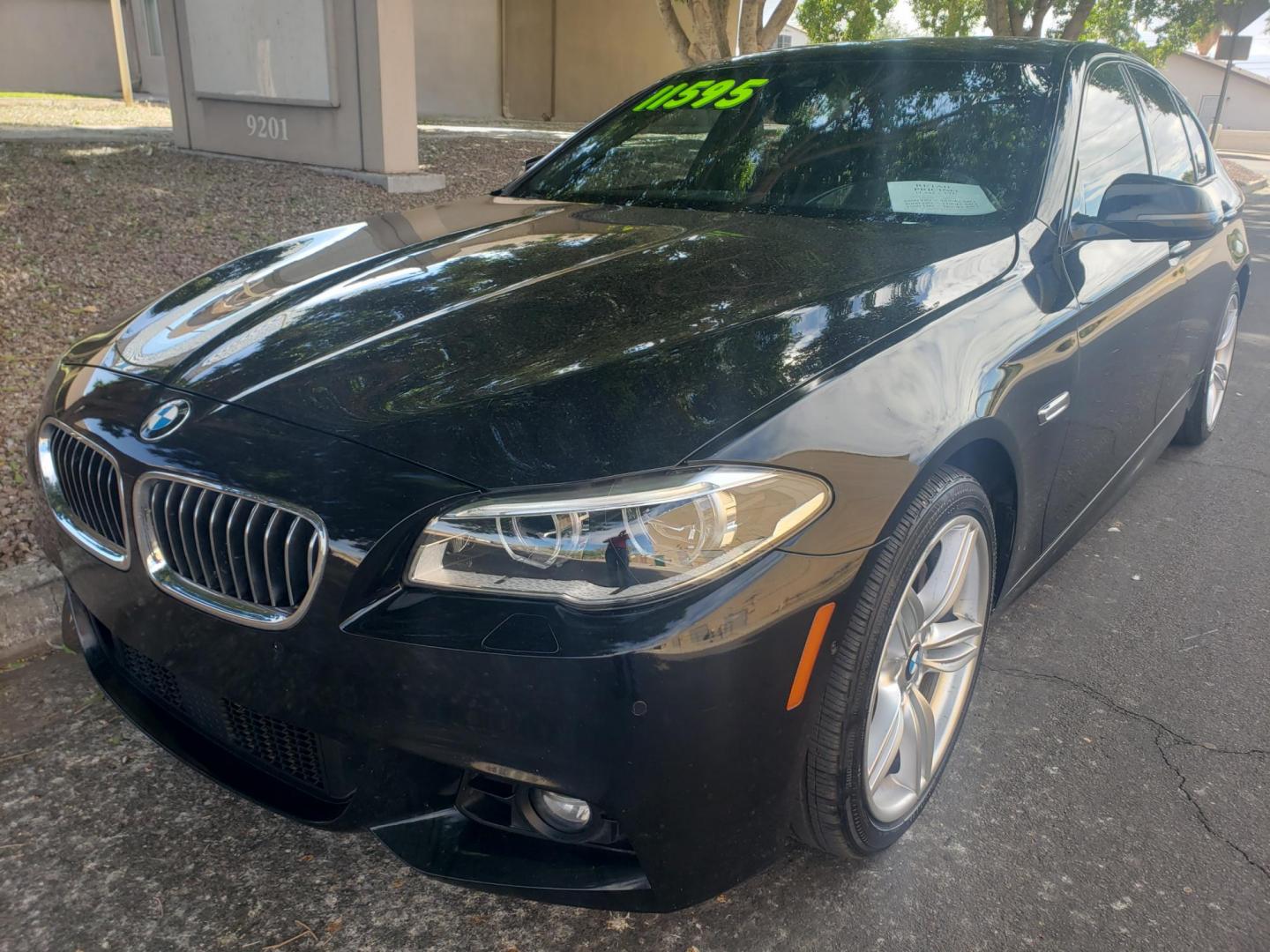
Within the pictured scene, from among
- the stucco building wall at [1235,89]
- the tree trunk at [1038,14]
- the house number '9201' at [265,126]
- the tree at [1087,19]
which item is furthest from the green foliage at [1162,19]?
the stucco building wall at [1235,89]

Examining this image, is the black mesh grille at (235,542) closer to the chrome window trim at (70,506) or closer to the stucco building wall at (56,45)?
the chrome window trim at (70,506)

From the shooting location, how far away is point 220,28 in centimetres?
920

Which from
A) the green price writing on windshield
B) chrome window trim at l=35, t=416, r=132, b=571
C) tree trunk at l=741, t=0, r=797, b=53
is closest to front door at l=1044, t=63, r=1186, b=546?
the green price writing on windshield

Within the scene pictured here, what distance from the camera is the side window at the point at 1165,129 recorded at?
352 centimetres

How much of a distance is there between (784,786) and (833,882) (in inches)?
18.5

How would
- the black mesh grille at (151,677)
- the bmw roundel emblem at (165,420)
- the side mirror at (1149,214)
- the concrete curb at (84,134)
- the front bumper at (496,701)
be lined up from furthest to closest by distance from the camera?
1. the concrete curb at (84,134)
2. the side mirror at (1149,214)
3. the black mesh grille at (151,677)
4. the bmw roundel emblem at (165,420)
5. the front bumper at (496,701)

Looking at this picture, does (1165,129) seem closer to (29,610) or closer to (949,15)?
(29,610)

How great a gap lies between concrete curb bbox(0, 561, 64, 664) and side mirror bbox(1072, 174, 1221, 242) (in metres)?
3.00

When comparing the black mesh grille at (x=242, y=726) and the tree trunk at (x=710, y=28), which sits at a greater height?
the tree trunk at (x=710, y=28)

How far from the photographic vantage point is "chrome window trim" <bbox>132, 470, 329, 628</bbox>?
1.63m

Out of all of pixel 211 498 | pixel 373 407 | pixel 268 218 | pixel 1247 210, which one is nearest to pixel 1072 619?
pixel 373 407

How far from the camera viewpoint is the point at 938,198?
9.02 feet

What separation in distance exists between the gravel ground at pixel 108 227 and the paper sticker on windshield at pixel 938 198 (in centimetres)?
211

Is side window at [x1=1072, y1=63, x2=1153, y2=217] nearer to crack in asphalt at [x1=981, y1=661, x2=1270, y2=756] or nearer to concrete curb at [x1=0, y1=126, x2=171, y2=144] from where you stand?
crack in asphalt at [x1=981, y1=661, x2=1270, y2=756]
